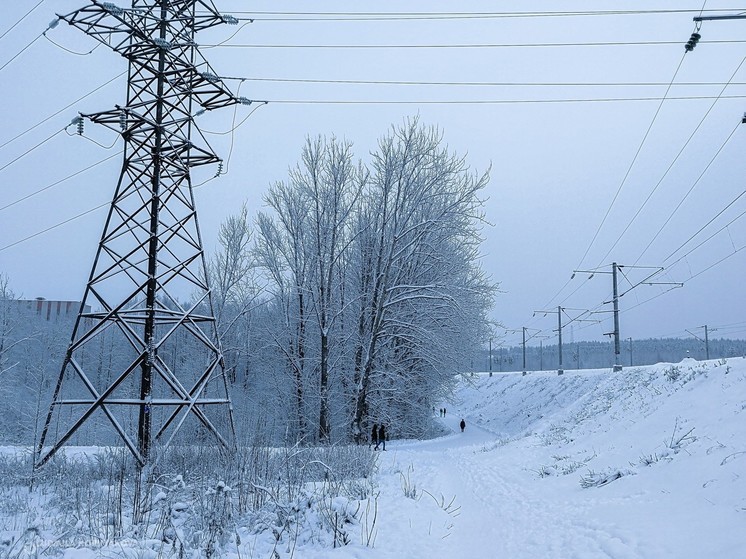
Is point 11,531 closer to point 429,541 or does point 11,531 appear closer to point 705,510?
point 429,541

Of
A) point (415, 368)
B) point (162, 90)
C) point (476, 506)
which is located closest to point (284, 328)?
point (415, 368)

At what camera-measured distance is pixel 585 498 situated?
9773 millimetres

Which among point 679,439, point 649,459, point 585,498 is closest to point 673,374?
point 679,439

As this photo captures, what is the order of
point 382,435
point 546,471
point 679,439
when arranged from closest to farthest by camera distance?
point 679,439 < point 546,471 < point 382,435

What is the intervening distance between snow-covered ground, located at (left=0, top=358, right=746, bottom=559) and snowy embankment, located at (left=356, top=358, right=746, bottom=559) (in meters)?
0.03

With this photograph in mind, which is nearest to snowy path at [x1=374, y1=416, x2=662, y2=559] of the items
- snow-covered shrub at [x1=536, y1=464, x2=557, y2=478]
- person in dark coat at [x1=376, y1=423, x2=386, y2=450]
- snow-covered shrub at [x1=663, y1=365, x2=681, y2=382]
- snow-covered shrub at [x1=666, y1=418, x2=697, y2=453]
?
snow-covered shrub at [x1=536, y1=464, x2=557, y2=478]

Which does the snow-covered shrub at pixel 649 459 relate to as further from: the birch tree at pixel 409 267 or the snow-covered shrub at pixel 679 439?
the birch tree at pixel 409 267

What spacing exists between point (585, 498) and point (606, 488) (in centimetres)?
53

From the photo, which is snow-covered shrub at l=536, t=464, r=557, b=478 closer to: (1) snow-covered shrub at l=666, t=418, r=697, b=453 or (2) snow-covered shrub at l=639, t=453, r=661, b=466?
(2) snow-covered shrub at l=639, t=453, r=661, b=466

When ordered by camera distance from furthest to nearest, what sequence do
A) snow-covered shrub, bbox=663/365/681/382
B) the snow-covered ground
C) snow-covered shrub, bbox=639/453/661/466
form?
snow-covered shrub, bbox=663/365/681/382
snow-covered shrub, bbox=639/453/661/466
the snow-covered ground

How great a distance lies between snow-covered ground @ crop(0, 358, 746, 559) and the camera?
6172 mm

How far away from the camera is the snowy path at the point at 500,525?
21.7ft

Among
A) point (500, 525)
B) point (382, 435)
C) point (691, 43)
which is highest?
point (691, 43)

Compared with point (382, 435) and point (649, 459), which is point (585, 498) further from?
point (382, 435)
